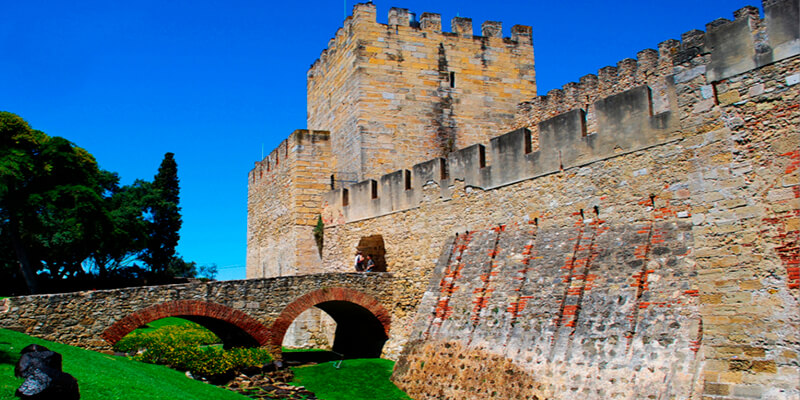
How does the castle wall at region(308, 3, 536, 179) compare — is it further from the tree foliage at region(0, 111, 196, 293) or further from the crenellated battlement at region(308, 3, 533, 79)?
the tree foliage at region(0, 111, 196, 293)

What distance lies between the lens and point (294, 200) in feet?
65.7

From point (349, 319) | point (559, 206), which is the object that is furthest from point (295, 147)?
point (559, 206)

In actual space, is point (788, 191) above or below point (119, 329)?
above

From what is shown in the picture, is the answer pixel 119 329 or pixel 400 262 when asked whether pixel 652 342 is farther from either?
pixel 119 329

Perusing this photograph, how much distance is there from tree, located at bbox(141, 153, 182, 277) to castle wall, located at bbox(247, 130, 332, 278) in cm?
2045

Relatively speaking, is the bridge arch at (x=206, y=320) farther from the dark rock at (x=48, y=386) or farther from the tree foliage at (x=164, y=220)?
the tree foliage at (x=164, y=220)

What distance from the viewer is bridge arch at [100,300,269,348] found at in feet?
44.8

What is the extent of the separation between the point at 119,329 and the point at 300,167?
26.3 ft

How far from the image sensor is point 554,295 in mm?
11430

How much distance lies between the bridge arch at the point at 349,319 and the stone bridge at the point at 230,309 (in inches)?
0.9

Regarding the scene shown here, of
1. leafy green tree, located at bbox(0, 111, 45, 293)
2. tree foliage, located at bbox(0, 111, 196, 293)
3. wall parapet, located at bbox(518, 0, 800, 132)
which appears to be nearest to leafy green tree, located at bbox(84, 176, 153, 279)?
tree foliage, located at bbox(0, 111, 196, 293)

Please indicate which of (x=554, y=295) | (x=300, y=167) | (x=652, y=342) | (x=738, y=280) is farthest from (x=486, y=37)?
(x=738, y=280)

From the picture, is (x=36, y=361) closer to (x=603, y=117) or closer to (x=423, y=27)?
(x=603, y=117)

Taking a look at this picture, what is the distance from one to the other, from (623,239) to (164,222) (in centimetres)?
3601
